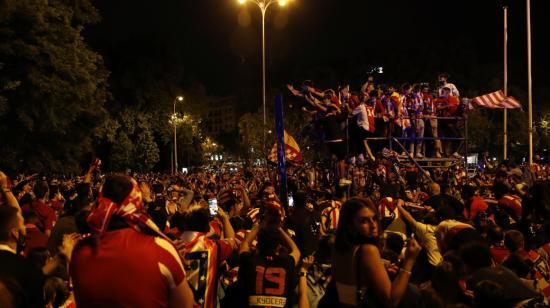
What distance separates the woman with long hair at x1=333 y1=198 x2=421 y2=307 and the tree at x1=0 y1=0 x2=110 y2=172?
787 inches

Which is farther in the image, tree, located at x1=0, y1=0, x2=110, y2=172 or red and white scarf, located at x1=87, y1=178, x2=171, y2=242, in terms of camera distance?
tree, located at x1=0, y1=0, x2=110, y2=172

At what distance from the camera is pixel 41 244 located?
6.71 metres

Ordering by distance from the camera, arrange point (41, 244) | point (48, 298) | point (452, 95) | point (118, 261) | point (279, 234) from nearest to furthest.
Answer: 1. point (118, 261)
2. point (48, 298)
3. point (279, 234)
4. point (41, 244)
5. point (452, 95)

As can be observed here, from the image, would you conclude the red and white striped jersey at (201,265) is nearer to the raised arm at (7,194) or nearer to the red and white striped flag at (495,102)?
the raised arm at (7,194)

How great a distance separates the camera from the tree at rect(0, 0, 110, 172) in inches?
869

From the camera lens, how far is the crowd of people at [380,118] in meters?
17.4

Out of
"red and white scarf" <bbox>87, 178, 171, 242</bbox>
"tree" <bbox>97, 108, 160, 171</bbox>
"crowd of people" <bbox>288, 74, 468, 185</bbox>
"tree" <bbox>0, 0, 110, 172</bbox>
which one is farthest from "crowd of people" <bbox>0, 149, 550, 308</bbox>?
"tree" <bbox>97, 108, 160, 171</bbox>

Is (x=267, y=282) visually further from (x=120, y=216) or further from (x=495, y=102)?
(x=495, y=102)

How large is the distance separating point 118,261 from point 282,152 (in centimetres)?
631

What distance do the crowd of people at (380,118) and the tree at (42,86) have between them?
10645mm

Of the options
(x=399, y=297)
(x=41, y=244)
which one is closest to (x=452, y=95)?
(x=41, y=244)

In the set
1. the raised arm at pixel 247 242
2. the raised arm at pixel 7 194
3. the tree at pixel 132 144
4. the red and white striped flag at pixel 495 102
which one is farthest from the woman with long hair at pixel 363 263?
the tree at pixel 132 144

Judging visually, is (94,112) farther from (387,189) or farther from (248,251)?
(248,251)

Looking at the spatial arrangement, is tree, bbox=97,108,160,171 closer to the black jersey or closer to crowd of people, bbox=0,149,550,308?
A: crowd of people, bbox=0,149,550,308
